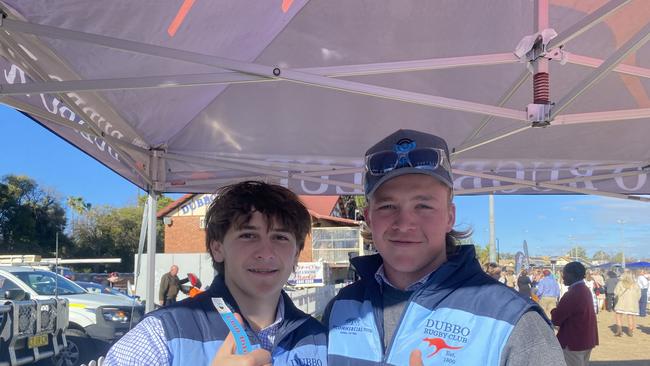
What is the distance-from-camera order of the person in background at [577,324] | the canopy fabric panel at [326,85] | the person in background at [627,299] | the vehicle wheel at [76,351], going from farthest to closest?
the person in background at [627,299], the vehicle wheel at [76,351], the person in background at [577,324], the canopy fabric panel at [326,85]

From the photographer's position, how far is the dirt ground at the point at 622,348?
9555 millimetres

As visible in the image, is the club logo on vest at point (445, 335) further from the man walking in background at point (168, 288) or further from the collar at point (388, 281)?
the man walking in background at point (168, 288)

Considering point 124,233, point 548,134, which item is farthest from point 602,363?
point 124,233

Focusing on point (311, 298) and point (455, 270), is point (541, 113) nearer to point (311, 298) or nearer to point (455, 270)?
point (455, 270)

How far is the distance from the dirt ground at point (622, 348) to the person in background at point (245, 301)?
363 inches

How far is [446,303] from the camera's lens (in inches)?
59.6

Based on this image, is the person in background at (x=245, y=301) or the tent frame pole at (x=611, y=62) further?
the tent frame pole at (x=611, y=62)

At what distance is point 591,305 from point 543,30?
15.7 feet

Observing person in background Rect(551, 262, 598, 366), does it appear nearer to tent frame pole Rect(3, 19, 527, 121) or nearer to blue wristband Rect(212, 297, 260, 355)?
tent frame pole Rect(3, 19, 527, 121)

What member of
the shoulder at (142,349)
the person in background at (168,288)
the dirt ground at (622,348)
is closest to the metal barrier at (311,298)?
the person in background at (168,288)

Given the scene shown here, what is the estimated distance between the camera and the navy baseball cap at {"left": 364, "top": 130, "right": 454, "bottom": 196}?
64.7 inches

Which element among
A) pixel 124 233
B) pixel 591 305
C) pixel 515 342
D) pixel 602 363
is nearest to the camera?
pixel 515 342

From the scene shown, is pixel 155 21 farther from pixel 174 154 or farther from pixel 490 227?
pixel 490 227

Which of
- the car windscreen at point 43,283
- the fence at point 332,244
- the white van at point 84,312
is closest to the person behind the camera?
the white van at point 84,312
